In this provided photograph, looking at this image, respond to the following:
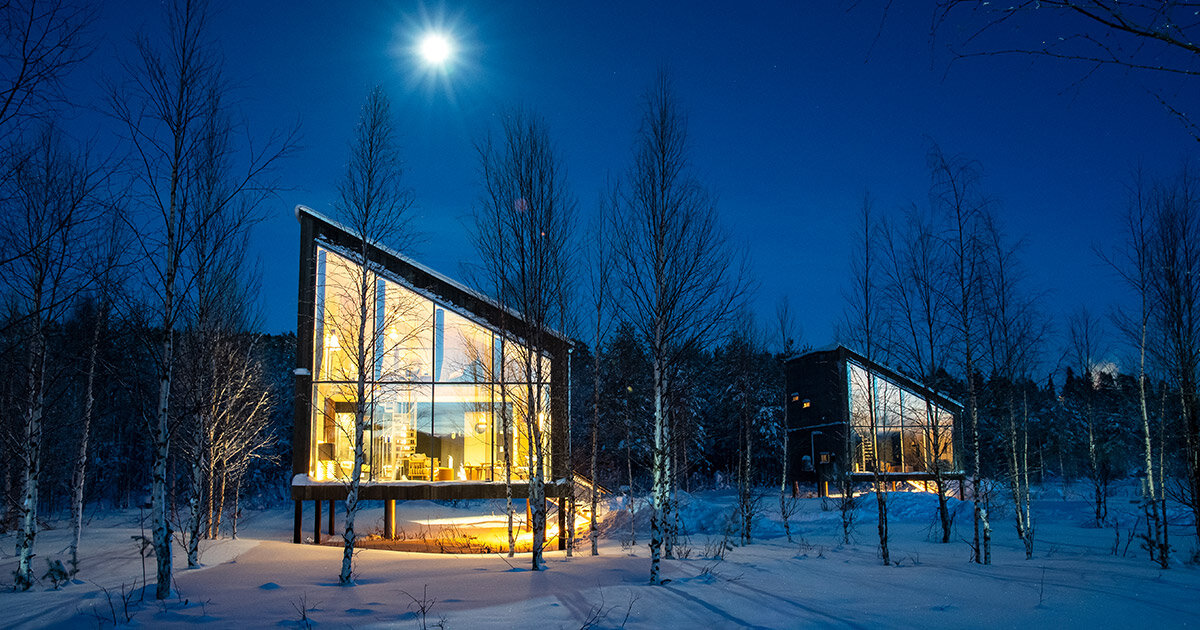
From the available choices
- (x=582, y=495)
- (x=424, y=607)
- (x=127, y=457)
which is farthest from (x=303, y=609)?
(x=127, y=457)

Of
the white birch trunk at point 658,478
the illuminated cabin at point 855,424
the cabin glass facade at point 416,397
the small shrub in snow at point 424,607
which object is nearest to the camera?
the small shrub in snow at point 424,607

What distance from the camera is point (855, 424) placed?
26516mm

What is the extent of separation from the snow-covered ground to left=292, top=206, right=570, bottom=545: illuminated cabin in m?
2.95

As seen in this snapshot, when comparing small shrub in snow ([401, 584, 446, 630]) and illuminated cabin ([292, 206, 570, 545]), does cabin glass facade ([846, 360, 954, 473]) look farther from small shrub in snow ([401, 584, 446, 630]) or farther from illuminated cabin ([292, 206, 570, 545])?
small shrub in snow ([401, 584, 446, 630])

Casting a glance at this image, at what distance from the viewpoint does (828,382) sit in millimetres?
31578

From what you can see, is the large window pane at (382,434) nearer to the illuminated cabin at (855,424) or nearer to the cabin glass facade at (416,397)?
the cabin glass facade at (416,397)

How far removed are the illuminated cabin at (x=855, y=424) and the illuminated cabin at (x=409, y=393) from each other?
40.2 feet

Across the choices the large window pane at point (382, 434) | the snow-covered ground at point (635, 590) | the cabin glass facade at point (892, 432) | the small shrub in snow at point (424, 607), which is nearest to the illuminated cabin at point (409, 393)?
the large window pane at point (382, 434)

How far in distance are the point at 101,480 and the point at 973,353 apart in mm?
45052

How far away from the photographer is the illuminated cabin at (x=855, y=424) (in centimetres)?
2783

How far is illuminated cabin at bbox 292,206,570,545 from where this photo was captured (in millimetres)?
18344

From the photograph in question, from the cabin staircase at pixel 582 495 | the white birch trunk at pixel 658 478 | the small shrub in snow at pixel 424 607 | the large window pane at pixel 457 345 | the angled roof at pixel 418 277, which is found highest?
the angled roof at pixel 418 277

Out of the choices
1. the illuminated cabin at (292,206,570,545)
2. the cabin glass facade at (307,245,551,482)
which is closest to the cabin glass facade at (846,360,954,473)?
the illuminated cabin at (292,206,570,545)

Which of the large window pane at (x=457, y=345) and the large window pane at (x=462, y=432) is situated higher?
the large window pane at (x=457, y=345)
